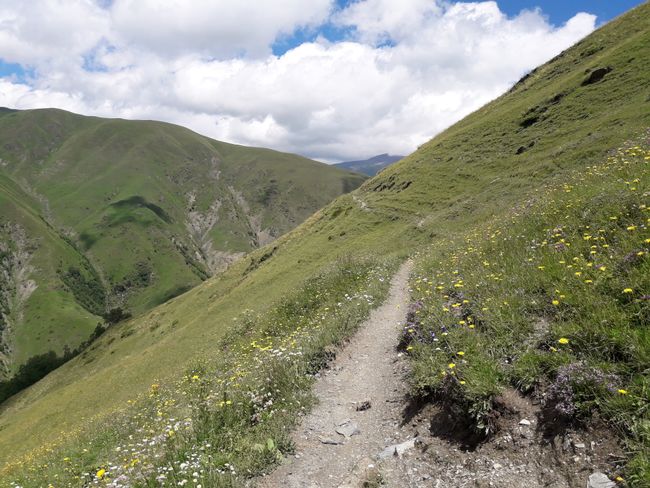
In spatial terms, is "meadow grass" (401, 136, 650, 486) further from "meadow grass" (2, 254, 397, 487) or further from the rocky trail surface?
"meadow grass" (2, 254, 397, 487)

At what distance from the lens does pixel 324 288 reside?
79.4ft

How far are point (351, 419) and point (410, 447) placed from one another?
207 centimetres

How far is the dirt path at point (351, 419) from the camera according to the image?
7.61m

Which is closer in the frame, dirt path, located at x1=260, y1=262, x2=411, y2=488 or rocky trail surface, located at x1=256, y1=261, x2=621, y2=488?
rocky trail surface, located at x1=256, y1=261, x2=621, y2=488

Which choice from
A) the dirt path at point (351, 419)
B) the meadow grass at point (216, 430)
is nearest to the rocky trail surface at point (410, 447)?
the dirt path at point (351, 419)

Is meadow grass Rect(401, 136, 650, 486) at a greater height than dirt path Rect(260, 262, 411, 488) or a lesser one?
greater

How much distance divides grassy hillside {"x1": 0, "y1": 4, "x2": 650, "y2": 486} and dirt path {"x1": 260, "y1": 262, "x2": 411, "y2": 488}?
1.81 feet

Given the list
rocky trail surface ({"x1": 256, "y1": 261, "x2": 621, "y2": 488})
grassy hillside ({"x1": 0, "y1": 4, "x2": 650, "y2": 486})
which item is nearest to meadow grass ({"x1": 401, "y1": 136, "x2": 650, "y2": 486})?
grassy hillside ({"x1": 0, "y1": 4, "x2": 650, "y2": 486})

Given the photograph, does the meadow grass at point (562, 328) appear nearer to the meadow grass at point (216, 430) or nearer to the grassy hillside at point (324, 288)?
the grassy hillside at point (324, 288)

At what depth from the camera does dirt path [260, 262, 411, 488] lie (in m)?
7.61

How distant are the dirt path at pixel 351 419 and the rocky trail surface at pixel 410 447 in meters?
0.02

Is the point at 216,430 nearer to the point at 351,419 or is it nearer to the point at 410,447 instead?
the point at 351,419

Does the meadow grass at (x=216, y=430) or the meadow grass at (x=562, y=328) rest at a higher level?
the meadow grass at (x=562, y=328)

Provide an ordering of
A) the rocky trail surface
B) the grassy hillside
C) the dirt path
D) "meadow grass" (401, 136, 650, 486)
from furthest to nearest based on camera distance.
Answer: the grassy hillside → the dirt path → "meadow grass" (401, 136, 650, 486) → the rocky trail surface
